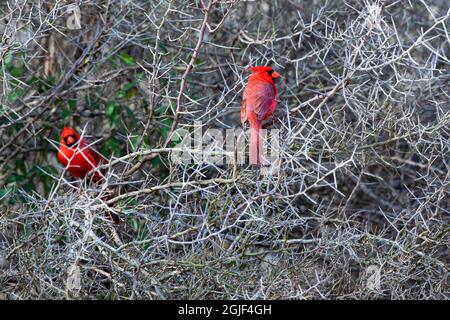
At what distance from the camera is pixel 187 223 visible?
452cm

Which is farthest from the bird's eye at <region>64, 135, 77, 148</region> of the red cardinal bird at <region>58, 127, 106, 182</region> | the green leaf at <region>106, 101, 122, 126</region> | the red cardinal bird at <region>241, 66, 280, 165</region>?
the red cardinal bird at <region>241, 66, 280, 165</region>

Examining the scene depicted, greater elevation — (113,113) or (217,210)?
(217,210)

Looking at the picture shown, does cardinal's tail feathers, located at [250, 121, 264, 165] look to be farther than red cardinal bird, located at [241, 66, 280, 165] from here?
No

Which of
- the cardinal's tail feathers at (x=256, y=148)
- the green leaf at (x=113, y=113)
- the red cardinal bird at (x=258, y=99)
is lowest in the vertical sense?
the green leaf at (x=113, y=113)

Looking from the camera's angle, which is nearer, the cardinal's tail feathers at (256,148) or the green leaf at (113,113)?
the cardinal's tail feathers at (256,148)

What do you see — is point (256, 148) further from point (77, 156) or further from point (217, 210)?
point (77, 156)

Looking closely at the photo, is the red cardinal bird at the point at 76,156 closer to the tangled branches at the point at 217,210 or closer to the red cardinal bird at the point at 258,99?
the tangled branches at the point at 217,210

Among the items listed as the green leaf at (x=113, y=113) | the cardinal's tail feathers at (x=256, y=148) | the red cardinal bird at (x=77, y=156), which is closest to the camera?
the cardinal's tail feathers at (x=256, y=148)

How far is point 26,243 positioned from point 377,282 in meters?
1.62

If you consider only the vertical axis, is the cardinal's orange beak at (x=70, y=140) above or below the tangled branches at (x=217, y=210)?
below

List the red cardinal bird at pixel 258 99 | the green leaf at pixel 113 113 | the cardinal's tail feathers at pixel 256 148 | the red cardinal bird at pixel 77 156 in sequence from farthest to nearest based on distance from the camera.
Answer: the green leaf at pixel 113 113
the red cardinal bird at pixel 77 156
the red cardinal bird at pixel 258 99
the cardinal's tail feathers at pixel 256 148

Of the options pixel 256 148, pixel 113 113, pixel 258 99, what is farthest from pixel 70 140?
pixel 256 148

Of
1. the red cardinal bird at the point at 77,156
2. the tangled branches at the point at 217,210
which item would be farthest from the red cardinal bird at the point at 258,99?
the red cardinal bird at the point at 77,156

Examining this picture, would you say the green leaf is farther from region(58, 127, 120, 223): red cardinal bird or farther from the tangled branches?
region(58, 127, 120, 223): red cardinal bird
